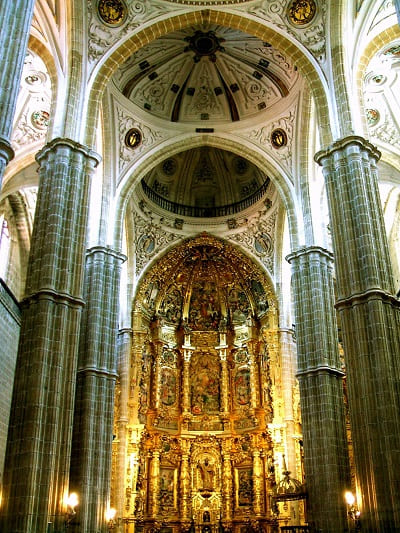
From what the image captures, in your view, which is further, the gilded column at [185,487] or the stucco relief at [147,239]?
the stucco relief at [147,239]

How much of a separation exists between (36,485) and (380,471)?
273 inches

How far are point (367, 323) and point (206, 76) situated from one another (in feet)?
47.1

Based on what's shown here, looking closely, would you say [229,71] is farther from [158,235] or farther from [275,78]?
[158,235]

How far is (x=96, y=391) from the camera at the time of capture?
19.3 metres

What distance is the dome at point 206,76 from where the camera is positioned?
2314 centimetres

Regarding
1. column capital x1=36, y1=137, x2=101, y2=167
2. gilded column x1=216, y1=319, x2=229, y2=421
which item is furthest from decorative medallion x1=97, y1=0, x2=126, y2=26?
gilded column x1=216, y1=319, x2=229, y2=421

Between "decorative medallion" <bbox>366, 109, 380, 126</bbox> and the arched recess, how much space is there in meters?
5.15

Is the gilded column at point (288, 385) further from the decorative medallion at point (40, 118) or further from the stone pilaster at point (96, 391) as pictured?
the decorative medallion at point (40, 118)

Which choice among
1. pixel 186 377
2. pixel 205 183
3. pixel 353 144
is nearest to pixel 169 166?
pixel 205 183

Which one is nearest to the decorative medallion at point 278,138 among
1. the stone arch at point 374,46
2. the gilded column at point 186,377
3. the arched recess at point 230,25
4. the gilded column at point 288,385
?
the arched recess at point 230,25

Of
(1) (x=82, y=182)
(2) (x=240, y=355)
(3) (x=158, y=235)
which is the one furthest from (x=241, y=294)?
(1) (x=82, y=182)

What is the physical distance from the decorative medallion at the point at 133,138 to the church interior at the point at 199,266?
2.9 inches

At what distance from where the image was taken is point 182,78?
988 inches

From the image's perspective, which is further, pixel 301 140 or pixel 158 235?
pixel 158 235
